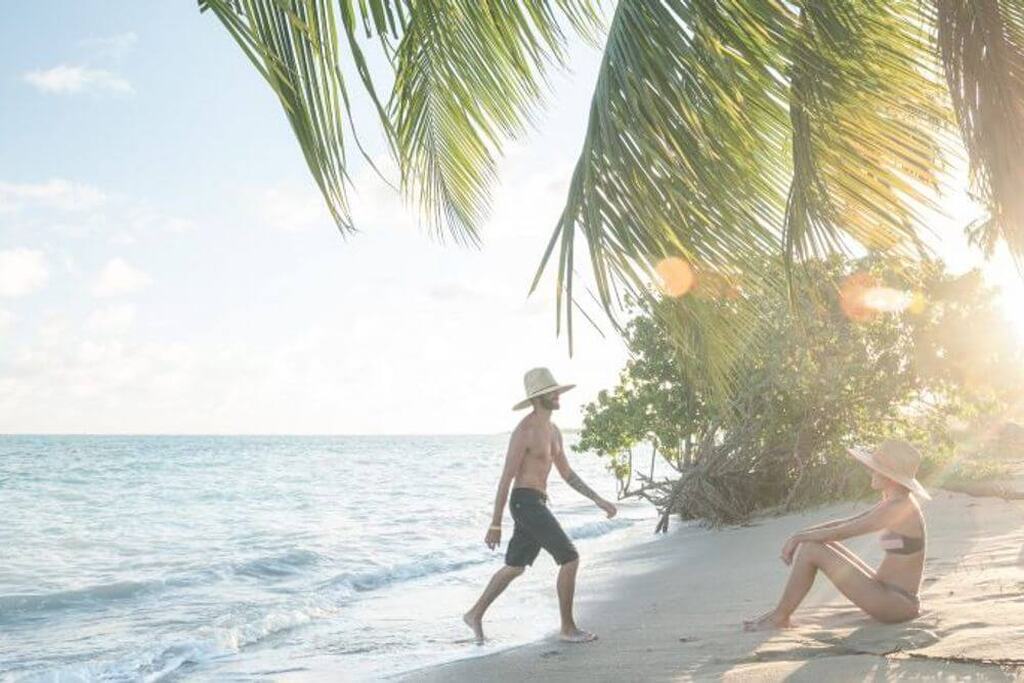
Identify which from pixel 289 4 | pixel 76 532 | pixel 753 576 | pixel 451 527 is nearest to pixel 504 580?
pixel 753 576

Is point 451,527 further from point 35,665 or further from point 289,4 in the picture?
point 289,4

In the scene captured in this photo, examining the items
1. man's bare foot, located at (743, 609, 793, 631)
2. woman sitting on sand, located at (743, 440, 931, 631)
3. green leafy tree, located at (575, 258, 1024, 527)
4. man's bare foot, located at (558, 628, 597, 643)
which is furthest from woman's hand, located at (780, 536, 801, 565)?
green leafy tree, located at (575, 258, 1024, 527)

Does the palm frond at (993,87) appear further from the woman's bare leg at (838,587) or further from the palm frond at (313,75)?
the woman's bare leg at (838,587)

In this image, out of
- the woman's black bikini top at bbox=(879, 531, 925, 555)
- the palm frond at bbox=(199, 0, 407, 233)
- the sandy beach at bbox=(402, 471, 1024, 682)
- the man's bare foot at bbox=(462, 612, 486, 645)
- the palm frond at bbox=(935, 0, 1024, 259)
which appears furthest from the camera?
the man's bare foot at bbox=(462, 612, 486, 645)

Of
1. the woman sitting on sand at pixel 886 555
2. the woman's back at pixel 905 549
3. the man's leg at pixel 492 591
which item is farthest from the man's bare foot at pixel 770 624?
the man's leg at pixel 492 591

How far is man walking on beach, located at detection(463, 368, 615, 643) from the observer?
21.9 feet

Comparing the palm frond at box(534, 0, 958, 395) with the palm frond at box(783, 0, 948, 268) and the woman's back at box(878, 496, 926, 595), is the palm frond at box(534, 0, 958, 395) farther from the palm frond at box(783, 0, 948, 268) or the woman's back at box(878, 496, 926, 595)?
the woman's back at box(878, 496, 926, 595)

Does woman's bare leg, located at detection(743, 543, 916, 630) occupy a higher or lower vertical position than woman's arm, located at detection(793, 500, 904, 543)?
lower

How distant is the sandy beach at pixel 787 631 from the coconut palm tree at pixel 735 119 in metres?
1.87

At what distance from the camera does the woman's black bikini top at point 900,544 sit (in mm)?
5750

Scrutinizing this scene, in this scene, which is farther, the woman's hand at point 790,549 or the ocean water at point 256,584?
the ocean water at point 256,584

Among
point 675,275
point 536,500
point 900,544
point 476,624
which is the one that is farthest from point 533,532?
point 675,275

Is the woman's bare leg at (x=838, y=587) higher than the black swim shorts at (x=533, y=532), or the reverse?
the black swim shorts at (x=533, y=532)

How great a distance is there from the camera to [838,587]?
5.78 metres
